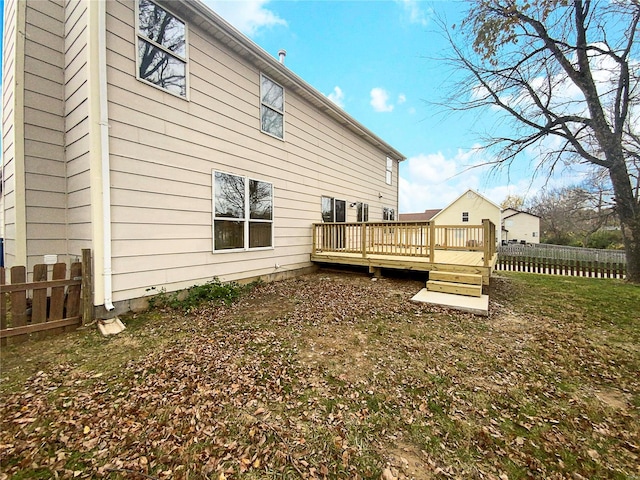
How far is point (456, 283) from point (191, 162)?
20.4ft

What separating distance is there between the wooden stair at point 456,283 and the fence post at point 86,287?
247 inches

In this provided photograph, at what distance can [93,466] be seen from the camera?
1.71 m

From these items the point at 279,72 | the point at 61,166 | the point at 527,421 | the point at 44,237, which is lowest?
the point at 527,421

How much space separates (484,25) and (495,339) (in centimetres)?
725

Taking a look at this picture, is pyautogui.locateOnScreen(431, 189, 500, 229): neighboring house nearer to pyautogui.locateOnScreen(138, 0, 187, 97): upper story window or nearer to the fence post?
pyautogui.locateOnScreen(138, 0, 187, 97): upper story window

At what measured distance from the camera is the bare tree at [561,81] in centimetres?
662

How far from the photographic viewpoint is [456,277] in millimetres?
5977

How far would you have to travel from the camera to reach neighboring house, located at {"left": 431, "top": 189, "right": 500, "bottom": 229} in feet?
84.5

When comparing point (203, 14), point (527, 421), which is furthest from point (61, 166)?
point (527, 421)

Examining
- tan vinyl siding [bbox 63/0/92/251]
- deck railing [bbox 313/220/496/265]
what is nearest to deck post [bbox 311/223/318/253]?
deck railing [bbox 313/220/496/265]

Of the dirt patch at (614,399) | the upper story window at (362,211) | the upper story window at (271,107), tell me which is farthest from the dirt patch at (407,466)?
the upper story window at (362,211)

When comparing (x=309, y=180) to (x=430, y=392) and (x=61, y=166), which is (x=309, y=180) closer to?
(x=61, y=166)

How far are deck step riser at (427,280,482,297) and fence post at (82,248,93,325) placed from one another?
626 centimetres

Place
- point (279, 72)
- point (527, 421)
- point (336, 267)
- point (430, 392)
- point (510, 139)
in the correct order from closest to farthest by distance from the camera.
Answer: point (527, 421)
point (430, 392)
point (279, 72)
point (510, 139)
point (336, 267)
